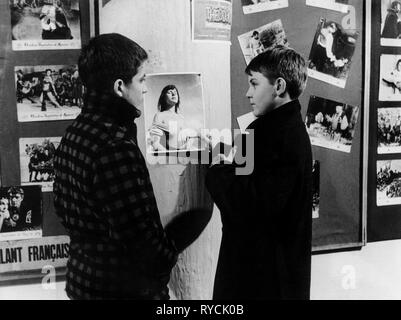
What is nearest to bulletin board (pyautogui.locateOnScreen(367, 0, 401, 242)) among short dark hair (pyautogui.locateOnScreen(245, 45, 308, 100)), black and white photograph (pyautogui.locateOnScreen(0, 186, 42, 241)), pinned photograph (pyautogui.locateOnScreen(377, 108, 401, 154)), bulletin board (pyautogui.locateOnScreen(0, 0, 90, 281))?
pinned photograph (pyautogui.locateOnScreen(377, 108, 401, 154))

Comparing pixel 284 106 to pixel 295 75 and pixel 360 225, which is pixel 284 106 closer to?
pixel 295 75

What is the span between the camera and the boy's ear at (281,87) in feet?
3.59

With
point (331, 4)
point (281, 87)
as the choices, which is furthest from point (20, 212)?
point (331, 4)

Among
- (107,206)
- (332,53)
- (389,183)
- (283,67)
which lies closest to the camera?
(107,206)

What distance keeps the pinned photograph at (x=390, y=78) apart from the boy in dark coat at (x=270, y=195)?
0.98 feet

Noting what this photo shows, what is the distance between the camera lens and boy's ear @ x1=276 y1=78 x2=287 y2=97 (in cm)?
109

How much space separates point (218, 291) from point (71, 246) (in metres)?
0.38

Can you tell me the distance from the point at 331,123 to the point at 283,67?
0.25 metres

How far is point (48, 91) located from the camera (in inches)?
42.9

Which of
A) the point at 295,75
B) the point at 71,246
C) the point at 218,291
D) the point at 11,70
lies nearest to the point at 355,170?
the point at 295,75

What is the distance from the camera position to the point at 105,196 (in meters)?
0.99

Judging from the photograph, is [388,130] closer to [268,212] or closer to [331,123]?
[331,123]

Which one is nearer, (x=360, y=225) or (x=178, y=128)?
(x=178, y=128)

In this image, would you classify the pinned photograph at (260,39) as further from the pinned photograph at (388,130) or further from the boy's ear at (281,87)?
the pinned photograph at (388,130)
